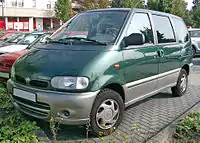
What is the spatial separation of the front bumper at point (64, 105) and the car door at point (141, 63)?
2.81 feet

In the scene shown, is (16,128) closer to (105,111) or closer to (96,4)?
(105,111)

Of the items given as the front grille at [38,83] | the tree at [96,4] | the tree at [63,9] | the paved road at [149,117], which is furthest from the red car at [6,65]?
the tree at [96,4]

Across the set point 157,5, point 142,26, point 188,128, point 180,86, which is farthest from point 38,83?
point 157,5

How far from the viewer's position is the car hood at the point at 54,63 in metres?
3.25

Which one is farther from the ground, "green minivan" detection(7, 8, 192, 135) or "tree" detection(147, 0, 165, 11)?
"tree" detection(147, 0, 165, 11)

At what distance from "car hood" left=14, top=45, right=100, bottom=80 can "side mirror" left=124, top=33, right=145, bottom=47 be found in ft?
2.08

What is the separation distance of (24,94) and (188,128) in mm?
2520

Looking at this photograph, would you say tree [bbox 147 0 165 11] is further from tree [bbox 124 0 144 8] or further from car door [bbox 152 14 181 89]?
car door [bbox 152 14 181 89]

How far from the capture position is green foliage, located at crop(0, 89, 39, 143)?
3.17 m

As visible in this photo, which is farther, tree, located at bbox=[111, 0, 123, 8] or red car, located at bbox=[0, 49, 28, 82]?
tree, located at bbox=[111, 0, 123, 8]

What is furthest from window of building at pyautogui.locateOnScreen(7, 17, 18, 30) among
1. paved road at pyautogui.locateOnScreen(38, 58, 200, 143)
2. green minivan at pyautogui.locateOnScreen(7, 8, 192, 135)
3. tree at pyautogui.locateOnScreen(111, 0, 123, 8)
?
green minivan at pyautogui.locateOnScreen(7, 8, 192, 135)

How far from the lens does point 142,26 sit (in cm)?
433

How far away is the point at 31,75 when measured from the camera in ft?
11.2

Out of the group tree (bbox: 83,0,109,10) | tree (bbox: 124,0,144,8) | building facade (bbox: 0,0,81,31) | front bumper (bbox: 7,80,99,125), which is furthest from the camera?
tree (bbox: 124,0,144,8)
